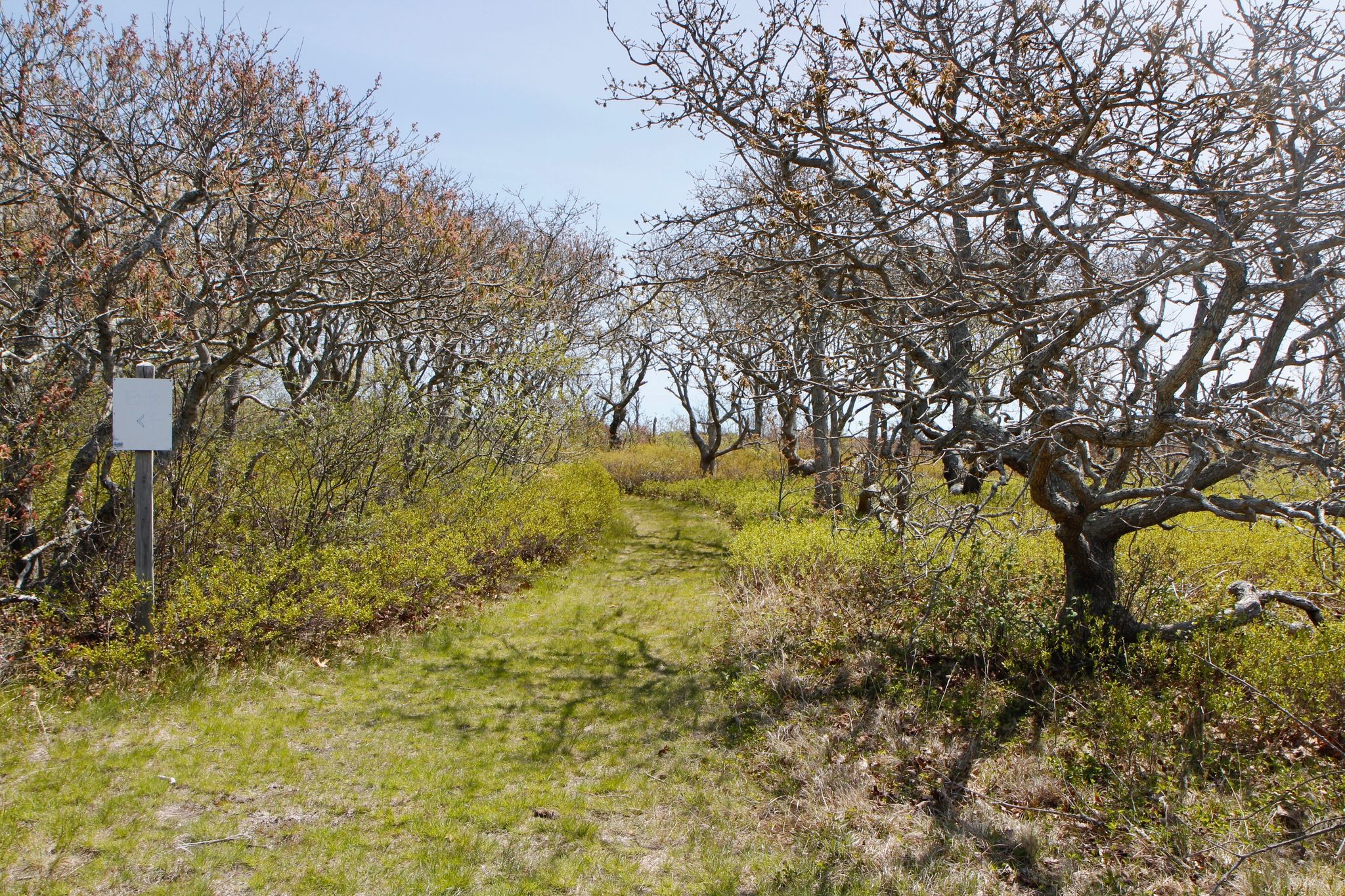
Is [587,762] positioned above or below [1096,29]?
below

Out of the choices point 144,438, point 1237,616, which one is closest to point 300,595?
point 144,438

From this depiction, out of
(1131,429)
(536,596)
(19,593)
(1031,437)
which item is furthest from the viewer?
A: (536,596)

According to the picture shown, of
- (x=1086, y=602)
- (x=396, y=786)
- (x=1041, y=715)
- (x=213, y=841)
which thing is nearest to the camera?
(x=213, y=841)

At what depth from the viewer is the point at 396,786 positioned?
4.29m

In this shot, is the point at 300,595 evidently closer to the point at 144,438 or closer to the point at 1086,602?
the point at 144,438

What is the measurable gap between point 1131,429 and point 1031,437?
952 mm

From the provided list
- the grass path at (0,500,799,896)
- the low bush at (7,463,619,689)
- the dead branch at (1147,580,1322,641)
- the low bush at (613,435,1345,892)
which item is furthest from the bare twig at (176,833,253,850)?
the dead branch at (1147,580,1322,641)

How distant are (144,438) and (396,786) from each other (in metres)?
3.04

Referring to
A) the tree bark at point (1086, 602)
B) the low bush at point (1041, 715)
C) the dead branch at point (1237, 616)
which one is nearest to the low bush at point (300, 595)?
the low bush at point (1041, 715)

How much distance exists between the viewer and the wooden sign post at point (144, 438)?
16.6 feet

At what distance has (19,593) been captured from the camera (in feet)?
17.1

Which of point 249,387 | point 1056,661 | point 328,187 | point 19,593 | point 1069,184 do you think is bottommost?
point 1056,661

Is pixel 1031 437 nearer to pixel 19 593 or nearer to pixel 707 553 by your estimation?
pixel 19 593

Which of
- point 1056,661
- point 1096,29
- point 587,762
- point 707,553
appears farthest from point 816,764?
point 707,553
